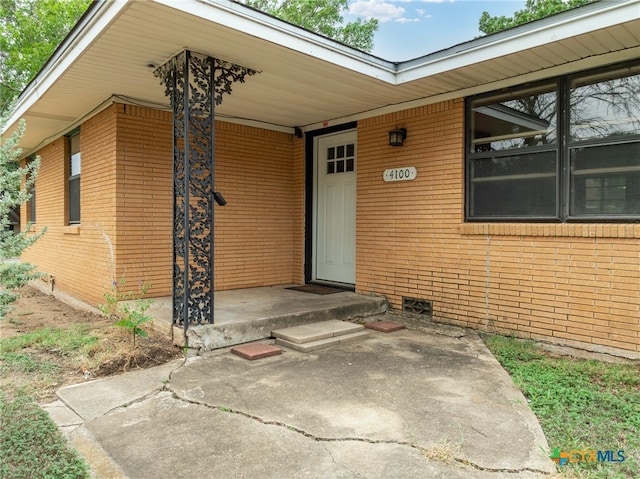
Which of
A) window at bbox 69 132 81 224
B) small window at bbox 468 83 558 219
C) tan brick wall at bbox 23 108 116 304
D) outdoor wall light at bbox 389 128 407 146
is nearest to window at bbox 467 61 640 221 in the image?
small window at bbox 468 83 558 219

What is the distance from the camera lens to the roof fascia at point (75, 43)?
3.54 metres

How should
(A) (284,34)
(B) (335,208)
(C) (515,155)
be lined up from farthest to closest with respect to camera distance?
(B) (335,208)
(C) (515,155)
(A) (284,34)

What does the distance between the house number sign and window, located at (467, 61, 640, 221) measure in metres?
0.78

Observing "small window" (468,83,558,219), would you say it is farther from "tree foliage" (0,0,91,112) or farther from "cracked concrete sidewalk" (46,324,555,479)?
"tree foliage" (0,0,91,112)

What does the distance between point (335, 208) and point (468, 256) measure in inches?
106

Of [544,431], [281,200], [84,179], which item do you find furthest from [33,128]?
[544,431]

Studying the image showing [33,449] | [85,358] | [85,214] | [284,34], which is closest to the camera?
[33,449]

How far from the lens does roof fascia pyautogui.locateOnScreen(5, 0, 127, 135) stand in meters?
3.54

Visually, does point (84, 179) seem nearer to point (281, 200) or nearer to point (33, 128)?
point (33, 128)

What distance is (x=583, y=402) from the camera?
3.22 m

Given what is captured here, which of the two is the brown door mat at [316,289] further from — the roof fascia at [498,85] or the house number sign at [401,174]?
the roof fascia at [498,85]

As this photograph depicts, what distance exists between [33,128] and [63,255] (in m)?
2.30

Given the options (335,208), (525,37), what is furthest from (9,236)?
(335,208)

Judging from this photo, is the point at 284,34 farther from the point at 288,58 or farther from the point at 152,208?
the point at 152,208
